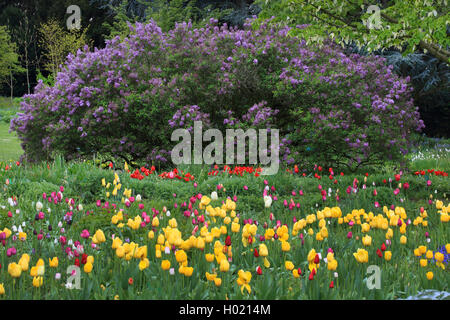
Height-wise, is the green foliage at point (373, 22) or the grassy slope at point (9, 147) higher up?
the green foliage at point (373, 22)

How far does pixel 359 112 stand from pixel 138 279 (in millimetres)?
6840

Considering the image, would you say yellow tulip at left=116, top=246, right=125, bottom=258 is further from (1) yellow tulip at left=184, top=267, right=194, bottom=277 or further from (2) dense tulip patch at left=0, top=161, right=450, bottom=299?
(1) yellow tulip at left=184, top=267, right=194, bottom=277

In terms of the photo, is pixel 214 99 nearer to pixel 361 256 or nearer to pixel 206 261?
pixel 206 261

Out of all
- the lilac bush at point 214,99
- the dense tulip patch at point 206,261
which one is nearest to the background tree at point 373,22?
the lilac bush at point 214,99

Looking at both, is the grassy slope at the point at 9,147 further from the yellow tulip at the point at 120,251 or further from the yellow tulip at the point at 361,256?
the yellow tulip at the point at 361,256

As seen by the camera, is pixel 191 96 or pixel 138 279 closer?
pixel 138 279

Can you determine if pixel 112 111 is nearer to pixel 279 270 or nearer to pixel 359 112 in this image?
pixel 359 112

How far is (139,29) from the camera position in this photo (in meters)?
9.34

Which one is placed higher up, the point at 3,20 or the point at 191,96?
the point at 3,20

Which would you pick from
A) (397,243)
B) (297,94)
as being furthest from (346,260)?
(297,94)

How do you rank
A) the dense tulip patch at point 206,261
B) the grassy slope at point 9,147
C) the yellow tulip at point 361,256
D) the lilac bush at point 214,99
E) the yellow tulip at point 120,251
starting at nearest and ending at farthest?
the dense tulip patch at point 206,261
the yellow tulip at point 120,251
the yellow tulip at point 361,256
the lilac bush at point 214,99
the grassy slope at point 9,147

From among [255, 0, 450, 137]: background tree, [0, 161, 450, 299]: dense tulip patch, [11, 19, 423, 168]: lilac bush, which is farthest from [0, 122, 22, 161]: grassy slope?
[0, 161, 450, 299]: dense tulip patch

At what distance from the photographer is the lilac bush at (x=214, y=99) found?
823 centimetres

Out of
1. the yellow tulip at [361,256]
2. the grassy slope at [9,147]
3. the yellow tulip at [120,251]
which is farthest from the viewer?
the grassy slope at [9,147]
